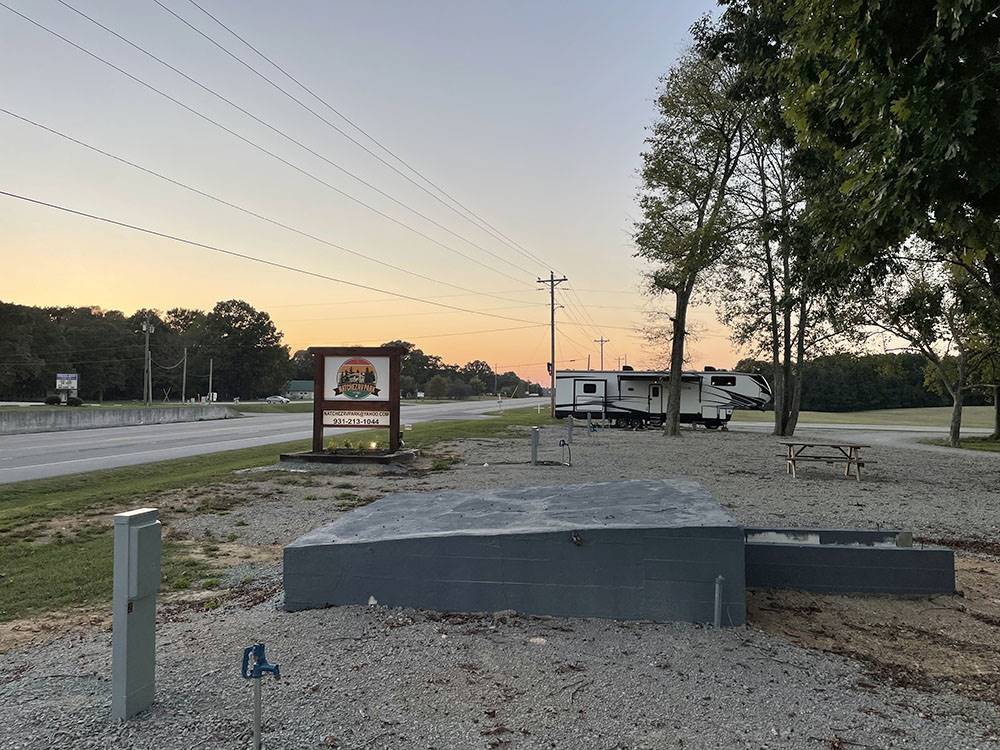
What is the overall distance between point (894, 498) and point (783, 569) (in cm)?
722

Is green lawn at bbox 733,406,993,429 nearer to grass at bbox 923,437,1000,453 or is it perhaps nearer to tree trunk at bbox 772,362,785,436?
grass at bbox 923,437,1000,453

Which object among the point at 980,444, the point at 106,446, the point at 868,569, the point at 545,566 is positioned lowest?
the point at 980,444

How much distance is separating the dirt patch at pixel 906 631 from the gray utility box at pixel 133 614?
Answer: 3904mm

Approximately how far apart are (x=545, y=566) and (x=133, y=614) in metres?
2.60

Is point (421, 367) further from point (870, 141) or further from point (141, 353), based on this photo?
point (870, 141)

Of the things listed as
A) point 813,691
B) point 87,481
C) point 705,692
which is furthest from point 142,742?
point 87,481

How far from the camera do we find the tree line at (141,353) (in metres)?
76.0

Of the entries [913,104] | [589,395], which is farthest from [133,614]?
[589,395]

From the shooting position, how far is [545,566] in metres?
4.69

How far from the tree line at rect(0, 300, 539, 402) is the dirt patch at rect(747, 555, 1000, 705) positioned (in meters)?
82.6

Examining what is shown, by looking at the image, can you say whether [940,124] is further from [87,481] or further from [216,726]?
[87,481]

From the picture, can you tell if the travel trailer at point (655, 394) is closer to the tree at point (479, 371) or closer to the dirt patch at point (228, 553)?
the dirt patch at point (228, 553)

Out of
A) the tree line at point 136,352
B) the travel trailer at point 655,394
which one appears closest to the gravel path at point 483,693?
the travel trailer at point 655,394

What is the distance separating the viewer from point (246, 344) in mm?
102312
